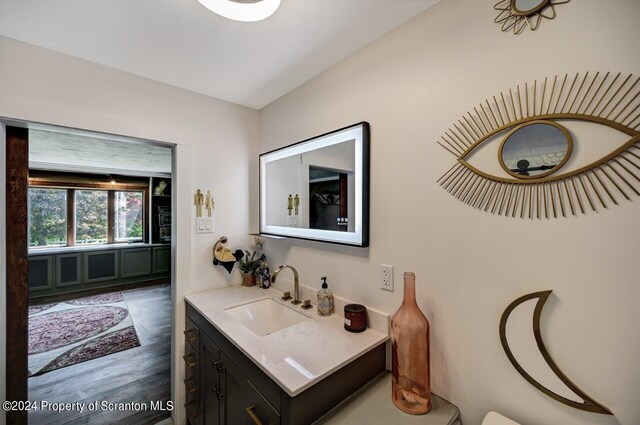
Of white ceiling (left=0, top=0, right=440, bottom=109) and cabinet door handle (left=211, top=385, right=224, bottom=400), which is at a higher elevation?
white ceiling (left=0, top=0, right=440, bottom=109)

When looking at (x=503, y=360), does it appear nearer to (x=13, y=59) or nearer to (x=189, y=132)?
(x=189, y=132)

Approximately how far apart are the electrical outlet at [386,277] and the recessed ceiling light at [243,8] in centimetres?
123

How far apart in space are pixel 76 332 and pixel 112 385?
5.05 feet

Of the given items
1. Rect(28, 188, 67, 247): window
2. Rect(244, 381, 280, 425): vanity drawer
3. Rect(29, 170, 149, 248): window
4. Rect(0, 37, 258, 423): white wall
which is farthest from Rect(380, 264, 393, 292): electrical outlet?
Rect(28, 188, 67, 247): window

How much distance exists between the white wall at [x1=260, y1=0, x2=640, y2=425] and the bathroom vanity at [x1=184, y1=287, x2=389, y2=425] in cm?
27

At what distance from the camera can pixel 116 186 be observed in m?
5.33

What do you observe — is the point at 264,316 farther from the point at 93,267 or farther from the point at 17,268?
the point at 93,267

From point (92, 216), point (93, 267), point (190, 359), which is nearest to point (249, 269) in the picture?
point (190, 359)

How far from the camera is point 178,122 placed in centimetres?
182

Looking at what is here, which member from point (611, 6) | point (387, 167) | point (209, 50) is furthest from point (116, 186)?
point (611, 6)

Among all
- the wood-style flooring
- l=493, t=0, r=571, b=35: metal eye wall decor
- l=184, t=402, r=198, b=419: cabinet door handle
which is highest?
l=493, t=0, r=571, b=35: metal eye wall decor

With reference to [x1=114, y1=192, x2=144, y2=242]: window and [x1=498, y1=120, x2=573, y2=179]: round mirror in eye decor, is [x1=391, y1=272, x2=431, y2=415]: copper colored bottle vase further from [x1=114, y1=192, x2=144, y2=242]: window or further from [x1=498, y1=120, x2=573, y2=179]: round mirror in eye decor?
[x1=114, y1=192, x2=144, y2=242]: window

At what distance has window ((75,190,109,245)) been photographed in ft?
16.5

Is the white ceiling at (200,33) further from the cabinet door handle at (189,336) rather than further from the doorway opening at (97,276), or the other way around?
the cabinet door handle at (189,336)
